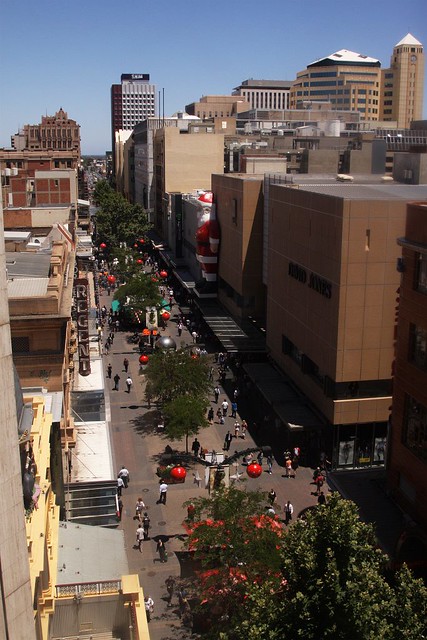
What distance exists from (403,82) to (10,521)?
193 metres

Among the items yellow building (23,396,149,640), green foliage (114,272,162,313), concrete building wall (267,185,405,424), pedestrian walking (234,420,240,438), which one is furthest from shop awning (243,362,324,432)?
green foliage (114,272,162,313)

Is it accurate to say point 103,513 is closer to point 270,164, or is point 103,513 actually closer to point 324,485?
point 324,485

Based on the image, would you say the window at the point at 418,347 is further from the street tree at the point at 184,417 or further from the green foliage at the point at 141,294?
the green foliage at the point at 141,294

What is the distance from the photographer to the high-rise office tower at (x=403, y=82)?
187625mm

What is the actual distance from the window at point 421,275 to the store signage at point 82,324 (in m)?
21.2

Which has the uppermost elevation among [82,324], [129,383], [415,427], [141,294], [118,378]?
[415,427]

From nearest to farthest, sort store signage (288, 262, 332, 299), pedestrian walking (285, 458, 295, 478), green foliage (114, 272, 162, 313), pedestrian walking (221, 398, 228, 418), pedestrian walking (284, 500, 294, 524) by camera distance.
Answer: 1. pedestrian walking (284, 500, 294, 524)
2. pedestrian walking (285, 458, 295, 478)
3. store signage (288, 262, 332, 299)
4. pedestrian walking (221, 398, 228, 418)
5. green foliage (114, 272, 162, 313)

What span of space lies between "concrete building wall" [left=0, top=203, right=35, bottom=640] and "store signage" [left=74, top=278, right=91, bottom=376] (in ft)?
97.6

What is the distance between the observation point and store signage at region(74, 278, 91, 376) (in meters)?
41.8

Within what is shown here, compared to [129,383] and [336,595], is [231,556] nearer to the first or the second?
[336,595]

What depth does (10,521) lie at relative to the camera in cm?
1162

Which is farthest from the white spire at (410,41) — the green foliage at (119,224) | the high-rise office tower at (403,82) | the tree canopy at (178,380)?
the tree canopy at (178,380)

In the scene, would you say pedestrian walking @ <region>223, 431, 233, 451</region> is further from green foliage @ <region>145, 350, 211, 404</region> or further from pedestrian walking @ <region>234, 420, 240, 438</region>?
green foliage @ <region>145, 350, 211, 404</region>

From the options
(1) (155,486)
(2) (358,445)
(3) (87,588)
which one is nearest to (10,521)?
(3) (87,588)
